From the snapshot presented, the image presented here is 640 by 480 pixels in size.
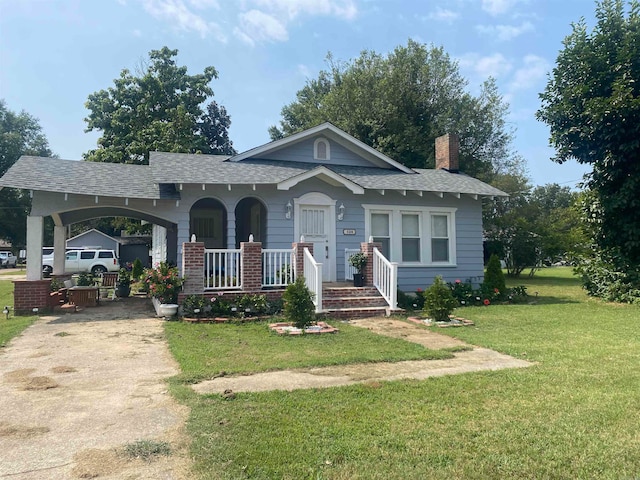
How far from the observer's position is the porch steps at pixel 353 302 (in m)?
10.4

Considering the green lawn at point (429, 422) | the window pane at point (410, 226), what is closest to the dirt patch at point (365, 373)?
the green lawn at point (429, 422)

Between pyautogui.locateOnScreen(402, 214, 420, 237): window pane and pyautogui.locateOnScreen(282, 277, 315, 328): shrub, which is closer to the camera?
pyautogui.locateOnScreen(282, 277, 315, 328): shrub

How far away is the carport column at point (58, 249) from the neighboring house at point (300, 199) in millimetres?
75

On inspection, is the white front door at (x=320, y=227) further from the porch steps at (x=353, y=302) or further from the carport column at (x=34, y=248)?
the carport column at (x=34, y=248)

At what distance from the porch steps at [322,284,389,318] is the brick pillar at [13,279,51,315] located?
267 inches

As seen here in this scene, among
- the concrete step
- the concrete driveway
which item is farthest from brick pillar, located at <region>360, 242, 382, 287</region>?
the concrete driveway

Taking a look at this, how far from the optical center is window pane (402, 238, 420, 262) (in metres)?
13.5

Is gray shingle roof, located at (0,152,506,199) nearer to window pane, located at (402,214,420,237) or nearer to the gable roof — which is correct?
the gable roof

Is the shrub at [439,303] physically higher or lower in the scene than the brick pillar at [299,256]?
lower

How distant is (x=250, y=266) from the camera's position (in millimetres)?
10430

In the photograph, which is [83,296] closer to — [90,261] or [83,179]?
[83,179]

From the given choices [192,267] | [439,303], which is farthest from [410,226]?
[192,267]

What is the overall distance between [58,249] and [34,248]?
4.65 metres

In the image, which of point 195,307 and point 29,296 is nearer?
point 195,307
